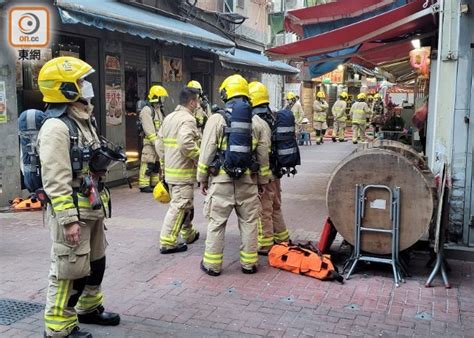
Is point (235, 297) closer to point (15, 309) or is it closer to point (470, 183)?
point (15, 309)

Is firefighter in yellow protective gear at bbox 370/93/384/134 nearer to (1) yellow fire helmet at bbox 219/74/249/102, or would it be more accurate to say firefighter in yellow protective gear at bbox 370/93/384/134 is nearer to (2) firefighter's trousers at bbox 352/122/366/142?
(2) firefighter's trousers at bbox 352/122/366/142

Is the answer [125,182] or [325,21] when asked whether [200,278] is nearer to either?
[325,21]

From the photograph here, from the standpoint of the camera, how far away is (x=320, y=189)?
10.9m

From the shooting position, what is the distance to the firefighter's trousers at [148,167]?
1055 centimetres

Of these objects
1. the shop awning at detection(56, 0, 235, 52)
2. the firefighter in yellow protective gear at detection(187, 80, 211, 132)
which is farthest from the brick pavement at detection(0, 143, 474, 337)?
the firefighter in yellow protective gear at detection(187, 80, 211, 132)

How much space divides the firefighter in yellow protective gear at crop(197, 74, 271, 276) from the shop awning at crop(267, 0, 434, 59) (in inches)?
85.6

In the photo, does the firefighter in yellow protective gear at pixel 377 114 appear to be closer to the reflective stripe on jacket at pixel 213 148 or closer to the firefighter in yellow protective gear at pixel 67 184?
the reflective stripe on jacket at pixel 213 148

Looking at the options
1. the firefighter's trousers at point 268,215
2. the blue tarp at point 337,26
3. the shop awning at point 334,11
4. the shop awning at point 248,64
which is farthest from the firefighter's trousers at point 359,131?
the firefighter's trousers at point 268,215

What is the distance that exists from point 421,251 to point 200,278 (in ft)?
8.88

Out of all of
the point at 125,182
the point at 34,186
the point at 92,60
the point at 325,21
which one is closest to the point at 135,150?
the point at 125,182

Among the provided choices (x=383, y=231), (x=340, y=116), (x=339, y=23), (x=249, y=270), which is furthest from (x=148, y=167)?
(x=340, y=116)

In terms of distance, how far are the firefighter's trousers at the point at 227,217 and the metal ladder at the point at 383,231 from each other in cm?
105

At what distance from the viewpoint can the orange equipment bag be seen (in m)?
5.41

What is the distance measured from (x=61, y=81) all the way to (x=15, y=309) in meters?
2.12
